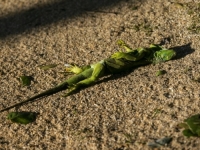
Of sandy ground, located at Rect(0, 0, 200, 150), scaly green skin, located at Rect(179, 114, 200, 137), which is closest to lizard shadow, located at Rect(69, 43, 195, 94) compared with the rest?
sandy ground, located at Rect(0, 0, 200, 150)

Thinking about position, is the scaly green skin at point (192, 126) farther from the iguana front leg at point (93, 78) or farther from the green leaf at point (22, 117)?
the green leaf at point (22, 117)

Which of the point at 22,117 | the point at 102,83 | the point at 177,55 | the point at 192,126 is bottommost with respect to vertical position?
the point at 192,126

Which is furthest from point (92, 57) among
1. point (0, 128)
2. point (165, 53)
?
point (0, 128)

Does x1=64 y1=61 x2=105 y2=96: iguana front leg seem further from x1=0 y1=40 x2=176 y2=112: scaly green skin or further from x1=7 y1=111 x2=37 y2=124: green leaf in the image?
x1=7 y1=111 x2=37 y2=124: green leaf

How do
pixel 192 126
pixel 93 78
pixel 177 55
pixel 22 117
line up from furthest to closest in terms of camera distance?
1. pixel 177 55
2. pixel 93 78
3. pixel 22 117
4. pixel 192 126

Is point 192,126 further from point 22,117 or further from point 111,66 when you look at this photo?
point 22,117

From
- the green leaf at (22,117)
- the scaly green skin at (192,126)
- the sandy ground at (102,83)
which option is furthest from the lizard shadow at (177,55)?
the scaly green skin at (192,126)

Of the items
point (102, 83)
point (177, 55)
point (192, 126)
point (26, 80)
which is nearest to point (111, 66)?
point (102, 83)
